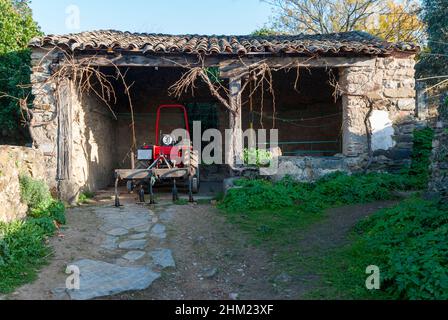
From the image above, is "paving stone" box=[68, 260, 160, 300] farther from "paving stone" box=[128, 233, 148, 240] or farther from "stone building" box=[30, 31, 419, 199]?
"stone building" box=[30, 31, 419, 199]

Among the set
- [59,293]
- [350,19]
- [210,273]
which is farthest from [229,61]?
[350,19]

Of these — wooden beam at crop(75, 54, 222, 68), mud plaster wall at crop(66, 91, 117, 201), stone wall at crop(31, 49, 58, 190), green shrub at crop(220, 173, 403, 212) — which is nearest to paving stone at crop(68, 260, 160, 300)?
green shrub at crop(220, 173, 403, 212)

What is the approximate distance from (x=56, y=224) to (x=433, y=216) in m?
4.73

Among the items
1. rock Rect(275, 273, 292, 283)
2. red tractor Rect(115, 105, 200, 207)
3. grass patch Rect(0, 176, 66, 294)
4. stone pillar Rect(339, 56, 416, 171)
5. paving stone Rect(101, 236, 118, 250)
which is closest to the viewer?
grass patch Rect(0, 176, 66, 294)

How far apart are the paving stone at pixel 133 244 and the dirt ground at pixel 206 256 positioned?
11.1 inches

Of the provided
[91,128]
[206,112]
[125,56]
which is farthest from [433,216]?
[206,112]

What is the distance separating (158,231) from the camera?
5301 mm

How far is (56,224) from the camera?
17.4ft

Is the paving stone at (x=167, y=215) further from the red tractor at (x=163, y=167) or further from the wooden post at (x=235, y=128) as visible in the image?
the wooden post at (x=235, y=128)

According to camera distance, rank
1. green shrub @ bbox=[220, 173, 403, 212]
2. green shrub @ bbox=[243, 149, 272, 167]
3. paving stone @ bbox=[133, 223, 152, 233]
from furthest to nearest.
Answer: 1. green shrub @ bbox=[243, 149, 272, 167]
2. green shrub @ bbox=[220, 173, 403, 212]
3. paving stone @ bbox=[133, 223, 152, 233]

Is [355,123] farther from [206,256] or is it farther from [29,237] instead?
[29,237]

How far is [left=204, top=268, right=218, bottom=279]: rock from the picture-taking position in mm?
3978

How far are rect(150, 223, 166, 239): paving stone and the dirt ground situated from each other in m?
0.09

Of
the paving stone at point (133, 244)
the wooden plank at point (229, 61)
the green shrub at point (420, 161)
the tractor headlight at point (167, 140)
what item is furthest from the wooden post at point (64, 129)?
the green shrub at point (420, 161)
